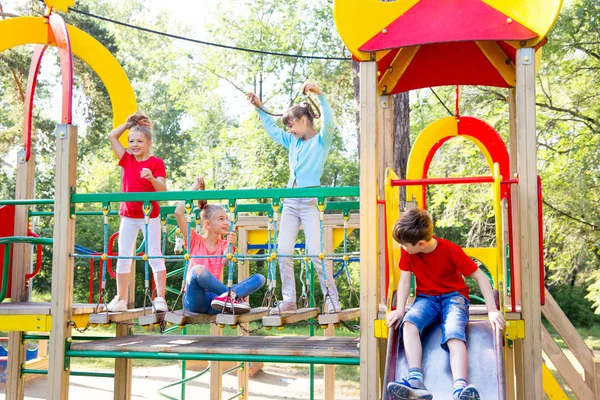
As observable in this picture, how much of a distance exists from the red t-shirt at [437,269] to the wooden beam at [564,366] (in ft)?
8.62

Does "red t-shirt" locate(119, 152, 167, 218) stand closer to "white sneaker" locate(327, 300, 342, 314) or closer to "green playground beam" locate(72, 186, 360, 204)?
"green playground beam" locate(72, 186, 360, 204)

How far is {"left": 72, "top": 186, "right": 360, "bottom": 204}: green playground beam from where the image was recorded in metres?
4.50

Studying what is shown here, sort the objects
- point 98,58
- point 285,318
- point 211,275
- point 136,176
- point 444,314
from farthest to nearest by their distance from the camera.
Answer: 1. point 98,58
2. point 136,176
3. point 211,275
4. point 285,318
5. point 444,314

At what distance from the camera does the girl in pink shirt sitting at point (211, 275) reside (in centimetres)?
486

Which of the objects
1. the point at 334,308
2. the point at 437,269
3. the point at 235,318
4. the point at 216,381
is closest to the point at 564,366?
the point at 334,308

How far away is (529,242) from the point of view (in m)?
4.10

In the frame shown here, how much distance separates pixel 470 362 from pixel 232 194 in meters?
1.94

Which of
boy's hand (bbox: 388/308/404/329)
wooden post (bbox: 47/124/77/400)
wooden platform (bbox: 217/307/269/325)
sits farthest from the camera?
wooden post (bbox: 47/124/77/400)

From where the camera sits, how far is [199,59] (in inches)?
1069

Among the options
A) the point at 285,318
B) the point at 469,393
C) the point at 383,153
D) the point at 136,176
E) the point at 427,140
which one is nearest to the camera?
the point at 469,393

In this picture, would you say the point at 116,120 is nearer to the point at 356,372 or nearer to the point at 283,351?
the point at 283,351

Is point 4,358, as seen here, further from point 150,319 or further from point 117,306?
point 150,319

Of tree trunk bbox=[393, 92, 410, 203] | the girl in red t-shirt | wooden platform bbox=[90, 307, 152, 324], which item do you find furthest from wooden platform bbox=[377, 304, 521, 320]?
tree trunk bbox=[393, 92, 410, 203]

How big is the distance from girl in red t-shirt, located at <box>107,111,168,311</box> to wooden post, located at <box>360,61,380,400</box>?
184cm
